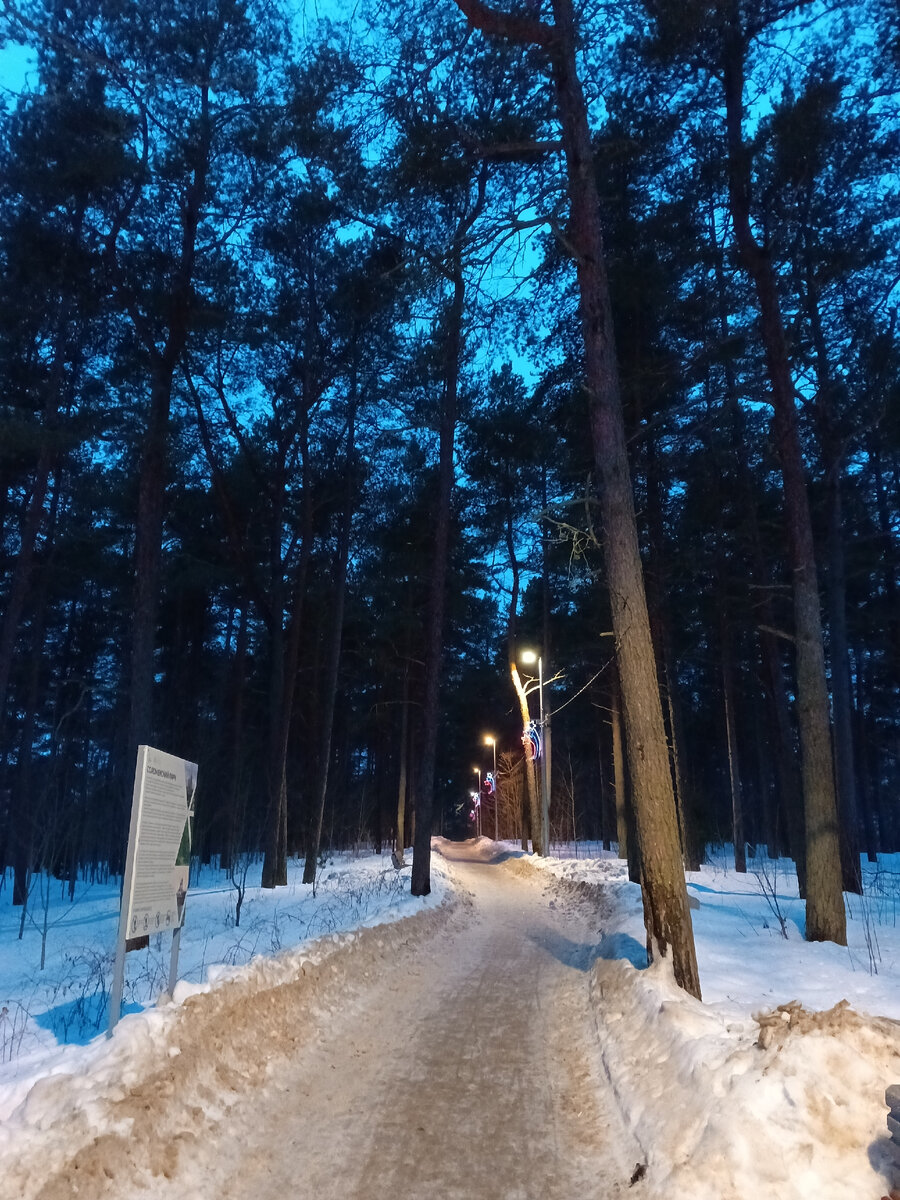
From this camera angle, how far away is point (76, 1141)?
369 cm

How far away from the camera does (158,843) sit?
5.77m

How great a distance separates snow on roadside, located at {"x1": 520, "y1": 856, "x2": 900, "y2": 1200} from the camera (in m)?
3.39

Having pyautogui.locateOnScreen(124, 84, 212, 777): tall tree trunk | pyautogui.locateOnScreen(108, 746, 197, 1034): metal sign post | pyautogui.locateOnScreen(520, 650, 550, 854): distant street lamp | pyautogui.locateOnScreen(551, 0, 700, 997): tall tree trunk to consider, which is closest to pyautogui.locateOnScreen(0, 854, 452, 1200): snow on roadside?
pyautogui.locateOnScreen(108, 746, 197, 1034): metal sign post

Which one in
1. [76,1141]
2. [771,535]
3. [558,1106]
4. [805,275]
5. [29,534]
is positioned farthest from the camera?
[771,535]

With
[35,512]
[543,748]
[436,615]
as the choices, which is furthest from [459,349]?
[543,748]

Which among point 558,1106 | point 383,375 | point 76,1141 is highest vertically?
point 383,375

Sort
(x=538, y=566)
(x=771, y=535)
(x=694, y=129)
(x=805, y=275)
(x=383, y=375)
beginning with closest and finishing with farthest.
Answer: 1. (x=694, y=129)
2. (x=805, y=275)
3. (x=771, y=535)
4. (x=383, y=375)
5. (x=538, y=566)

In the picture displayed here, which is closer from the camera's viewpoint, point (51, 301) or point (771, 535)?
point (51, 301)

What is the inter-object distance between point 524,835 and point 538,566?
41.5ft

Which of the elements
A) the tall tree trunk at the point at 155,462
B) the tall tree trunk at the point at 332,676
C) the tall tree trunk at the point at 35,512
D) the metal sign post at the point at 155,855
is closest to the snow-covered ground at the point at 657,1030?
the metal sign post at the point at 155,855

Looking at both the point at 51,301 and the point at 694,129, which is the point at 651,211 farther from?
the point at 51,301

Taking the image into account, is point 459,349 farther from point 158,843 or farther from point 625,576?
point 158,843

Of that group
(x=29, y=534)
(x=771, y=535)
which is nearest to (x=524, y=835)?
(x=771, y=535)

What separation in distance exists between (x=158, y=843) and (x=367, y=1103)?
232cm
